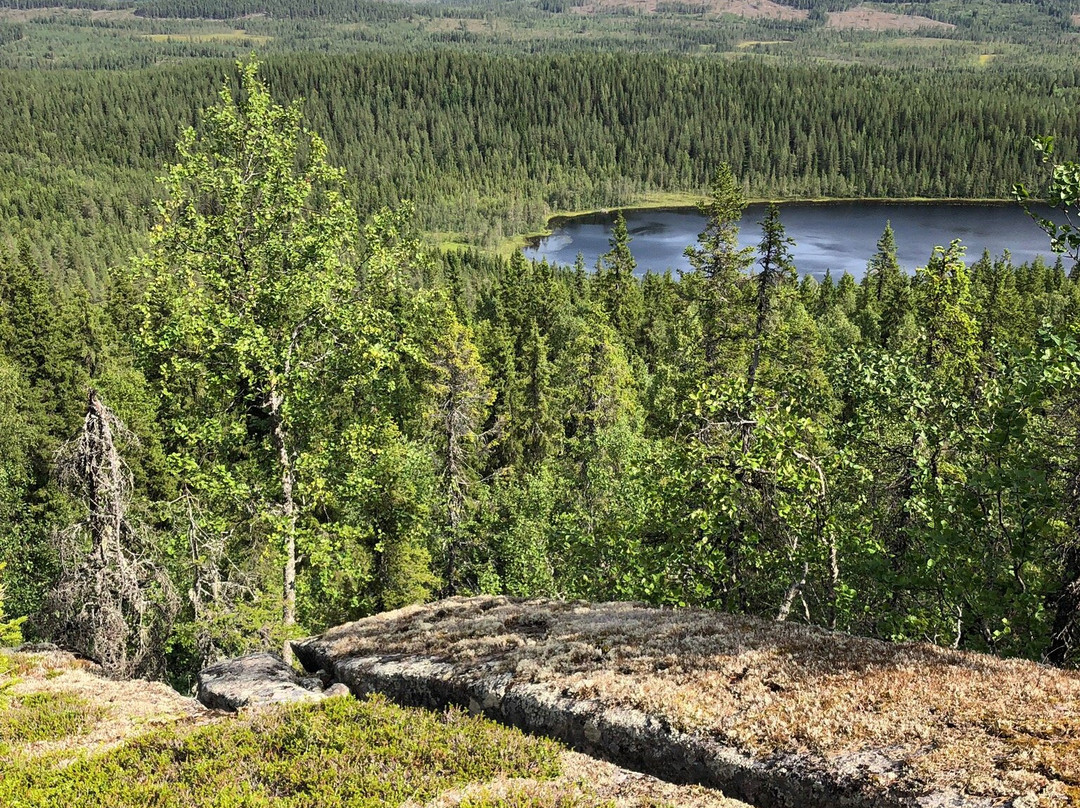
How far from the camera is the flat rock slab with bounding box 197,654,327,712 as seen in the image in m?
12.0

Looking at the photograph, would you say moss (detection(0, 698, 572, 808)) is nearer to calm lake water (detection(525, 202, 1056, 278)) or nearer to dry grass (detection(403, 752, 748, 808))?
dry grass (detection(403, 752, 748, 808))

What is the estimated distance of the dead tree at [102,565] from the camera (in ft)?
52.5

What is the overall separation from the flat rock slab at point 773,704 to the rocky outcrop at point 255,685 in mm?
932

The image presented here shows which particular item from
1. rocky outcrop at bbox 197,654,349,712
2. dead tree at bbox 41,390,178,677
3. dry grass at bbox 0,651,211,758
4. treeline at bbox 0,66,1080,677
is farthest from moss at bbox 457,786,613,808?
dead tree at bbox 41,390,178,677

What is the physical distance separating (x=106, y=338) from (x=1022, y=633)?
209 ft

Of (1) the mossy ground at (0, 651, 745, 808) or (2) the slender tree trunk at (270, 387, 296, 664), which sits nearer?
(1) the mossy ground at (0, 651, 745, 808)

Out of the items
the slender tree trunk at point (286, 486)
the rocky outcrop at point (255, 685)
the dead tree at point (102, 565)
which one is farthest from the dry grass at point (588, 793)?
the dead tree at point (102, 565)

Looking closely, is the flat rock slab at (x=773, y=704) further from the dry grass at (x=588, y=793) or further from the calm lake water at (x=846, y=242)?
the calm lake water at (x=846, y=242)

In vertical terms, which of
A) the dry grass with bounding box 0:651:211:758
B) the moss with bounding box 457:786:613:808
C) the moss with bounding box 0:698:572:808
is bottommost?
the dry grass with bounding box 0:651:211:758

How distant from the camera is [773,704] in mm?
8836

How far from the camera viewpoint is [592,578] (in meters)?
17.6

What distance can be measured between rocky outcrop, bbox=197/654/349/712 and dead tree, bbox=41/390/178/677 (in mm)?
4483

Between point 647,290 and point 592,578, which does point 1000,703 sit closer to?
point 592,578

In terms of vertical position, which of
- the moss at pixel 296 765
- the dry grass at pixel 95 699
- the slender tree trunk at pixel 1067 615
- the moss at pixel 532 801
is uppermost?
the slender tree trunk at pixel 1067 615
